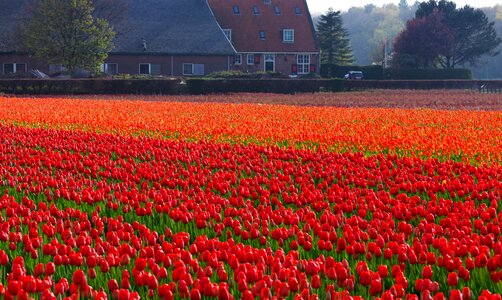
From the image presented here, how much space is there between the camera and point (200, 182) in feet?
28.7

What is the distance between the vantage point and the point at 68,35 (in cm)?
5119

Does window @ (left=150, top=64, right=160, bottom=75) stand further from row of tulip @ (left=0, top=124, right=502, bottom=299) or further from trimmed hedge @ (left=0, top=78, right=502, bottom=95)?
row of tulip @ (left=0, top=124, right=502, bottom=299)

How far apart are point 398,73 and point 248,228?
67.3m

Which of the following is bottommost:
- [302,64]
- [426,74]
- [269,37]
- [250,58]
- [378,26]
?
[426,74]

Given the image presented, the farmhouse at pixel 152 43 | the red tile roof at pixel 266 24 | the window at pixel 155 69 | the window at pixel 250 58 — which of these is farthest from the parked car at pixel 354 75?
the window at pixel 155 69

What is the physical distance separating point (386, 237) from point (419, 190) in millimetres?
2643

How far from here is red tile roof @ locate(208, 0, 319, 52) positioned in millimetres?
69375

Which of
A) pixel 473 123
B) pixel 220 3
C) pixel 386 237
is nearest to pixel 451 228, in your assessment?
pixel 386 237

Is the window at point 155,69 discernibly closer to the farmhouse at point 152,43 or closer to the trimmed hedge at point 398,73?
the farmhouse at point 152,43

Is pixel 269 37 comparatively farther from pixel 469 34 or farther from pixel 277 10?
pixel 469 34

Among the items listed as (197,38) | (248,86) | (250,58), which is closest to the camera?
(248,86)

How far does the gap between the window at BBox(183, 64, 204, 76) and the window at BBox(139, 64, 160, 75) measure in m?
2.25

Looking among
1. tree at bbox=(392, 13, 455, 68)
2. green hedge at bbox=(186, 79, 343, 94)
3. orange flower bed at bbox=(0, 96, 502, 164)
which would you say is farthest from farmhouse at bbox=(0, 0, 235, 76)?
orange flower bed at bbox=(0, 96, 502, 164)

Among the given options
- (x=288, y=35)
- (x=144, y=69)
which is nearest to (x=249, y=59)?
(x=288, y=35)
